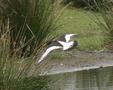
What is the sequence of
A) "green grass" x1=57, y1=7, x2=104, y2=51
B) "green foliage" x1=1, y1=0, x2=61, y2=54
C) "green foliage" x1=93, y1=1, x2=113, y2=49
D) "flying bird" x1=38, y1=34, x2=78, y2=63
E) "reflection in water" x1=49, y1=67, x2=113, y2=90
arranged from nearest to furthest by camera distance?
"reflection in water" x1=49, y1=67, x2=113, y2=90
"flying bird" x1=38, y1=34, x2=78, y2=63
"green foliage" x1=1, y1=0, x2=61, y2=54
"green foliage" x1=93, y1=1, x2=113, y2=49
"green grass" x1=57, y1=7, x2=104, y2=51

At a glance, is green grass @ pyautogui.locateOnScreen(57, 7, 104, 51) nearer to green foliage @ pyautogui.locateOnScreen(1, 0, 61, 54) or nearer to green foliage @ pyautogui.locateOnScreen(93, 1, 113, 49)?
green foliage @ pyautogui.locateOnScreen(93, 1, 113, 49)

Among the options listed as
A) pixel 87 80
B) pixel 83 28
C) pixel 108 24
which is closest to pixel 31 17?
pixel 108 24

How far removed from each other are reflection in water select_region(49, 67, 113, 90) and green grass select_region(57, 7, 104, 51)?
87.8 inches

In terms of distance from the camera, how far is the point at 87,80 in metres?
11.0

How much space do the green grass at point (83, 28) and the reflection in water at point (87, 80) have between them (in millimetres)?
2229

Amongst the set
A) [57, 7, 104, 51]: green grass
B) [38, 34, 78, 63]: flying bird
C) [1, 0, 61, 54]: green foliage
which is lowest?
[38, 34, 78, 63]: flying bird

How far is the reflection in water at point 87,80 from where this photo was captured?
10.2 metres

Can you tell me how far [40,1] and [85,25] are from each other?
4617mm

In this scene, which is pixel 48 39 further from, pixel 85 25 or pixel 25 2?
pixel 85 25

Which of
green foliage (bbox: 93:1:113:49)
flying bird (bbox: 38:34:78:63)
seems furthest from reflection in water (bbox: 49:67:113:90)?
green foliage (bbox: 93:1:113:49)

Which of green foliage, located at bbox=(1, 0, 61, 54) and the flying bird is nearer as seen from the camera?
the flying bird

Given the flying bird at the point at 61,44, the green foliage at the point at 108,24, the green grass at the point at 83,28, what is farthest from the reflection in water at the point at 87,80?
the green grass at the point at 83,28

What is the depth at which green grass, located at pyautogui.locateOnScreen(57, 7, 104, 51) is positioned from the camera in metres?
14.4

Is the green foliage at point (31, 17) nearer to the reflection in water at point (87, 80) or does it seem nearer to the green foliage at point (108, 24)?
the reflection in water at point (87, 80)
